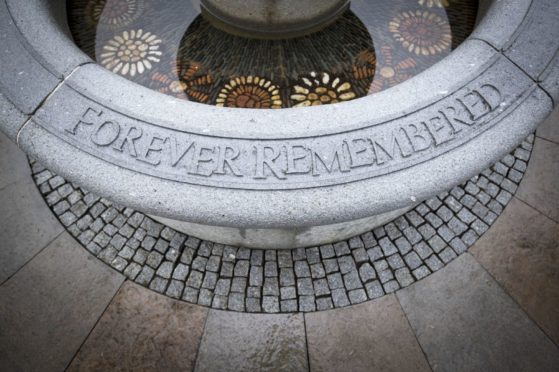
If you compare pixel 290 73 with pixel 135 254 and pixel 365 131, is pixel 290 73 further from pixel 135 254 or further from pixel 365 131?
pixel 135 254

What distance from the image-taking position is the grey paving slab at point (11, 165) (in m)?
3.28

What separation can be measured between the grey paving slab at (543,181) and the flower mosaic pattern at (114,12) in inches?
145

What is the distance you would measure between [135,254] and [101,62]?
5.26 feet

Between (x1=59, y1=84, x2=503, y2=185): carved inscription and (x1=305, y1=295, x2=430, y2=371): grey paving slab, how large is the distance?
123 centimetres

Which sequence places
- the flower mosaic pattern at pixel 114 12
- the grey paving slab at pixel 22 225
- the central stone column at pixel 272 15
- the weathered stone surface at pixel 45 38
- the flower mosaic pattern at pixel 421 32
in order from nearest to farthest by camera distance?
the weathered stone surface at pixel 45 38 < the grey paving slab at pixel 22 225 < the central stone column at pixel 272 15 < the flower mosaic pattern at pixel 421 32 < the flower mosaic pattern at pixel 114 12

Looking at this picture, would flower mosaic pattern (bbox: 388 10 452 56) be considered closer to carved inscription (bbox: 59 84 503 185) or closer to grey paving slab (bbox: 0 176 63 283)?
carved inscription (bbox: 59 84 503 185)

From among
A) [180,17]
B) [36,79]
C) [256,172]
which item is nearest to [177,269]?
[256,172]

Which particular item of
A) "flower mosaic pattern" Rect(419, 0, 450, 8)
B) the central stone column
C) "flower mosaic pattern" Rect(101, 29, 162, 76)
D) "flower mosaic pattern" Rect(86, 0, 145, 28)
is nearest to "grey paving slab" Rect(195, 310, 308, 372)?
"flower mosaic pattern" Rect(101, 29, 162, 76)

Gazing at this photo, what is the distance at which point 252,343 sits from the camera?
8.77 feet

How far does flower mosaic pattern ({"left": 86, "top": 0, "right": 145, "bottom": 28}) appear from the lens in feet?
11.0

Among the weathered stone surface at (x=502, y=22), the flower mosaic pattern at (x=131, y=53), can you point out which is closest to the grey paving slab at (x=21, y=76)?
the flower mosaic pattern at (x=131, y=53)

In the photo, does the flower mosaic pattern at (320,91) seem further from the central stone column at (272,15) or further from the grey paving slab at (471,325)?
the grey paving slab at (471,325)

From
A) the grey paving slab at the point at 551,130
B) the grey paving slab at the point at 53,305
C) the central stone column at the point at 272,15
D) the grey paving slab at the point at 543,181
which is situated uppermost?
the central stone column at the point at 272,15

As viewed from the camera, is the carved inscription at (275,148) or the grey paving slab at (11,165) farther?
the grey paving slab at (11,165)
